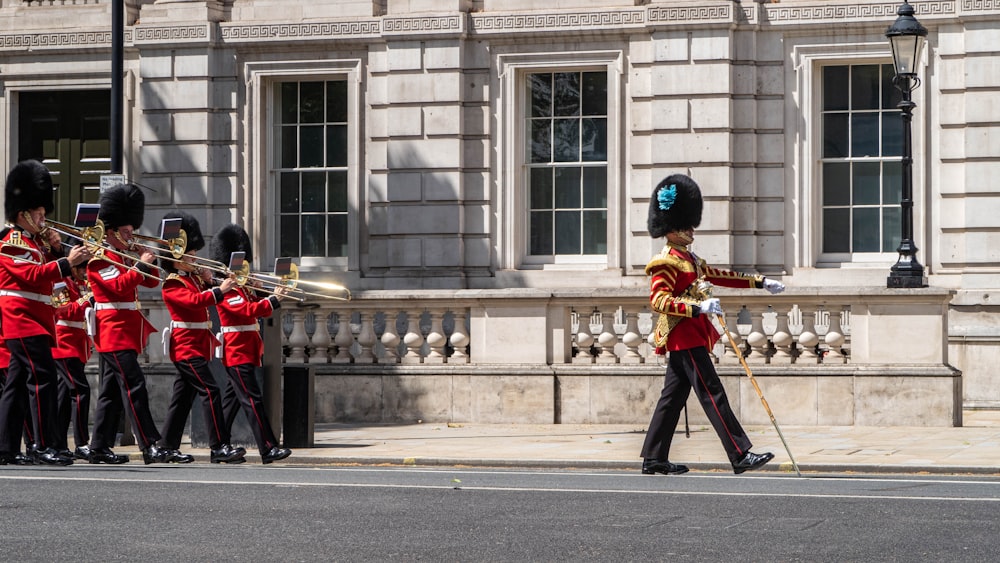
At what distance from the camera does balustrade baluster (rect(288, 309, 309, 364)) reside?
680 inches

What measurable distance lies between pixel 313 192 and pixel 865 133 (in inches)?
270

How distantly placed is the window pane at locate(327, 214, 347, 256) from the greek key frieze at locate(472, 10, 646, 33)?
301cm

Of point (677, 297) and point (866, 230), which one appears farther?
point (866, 230)

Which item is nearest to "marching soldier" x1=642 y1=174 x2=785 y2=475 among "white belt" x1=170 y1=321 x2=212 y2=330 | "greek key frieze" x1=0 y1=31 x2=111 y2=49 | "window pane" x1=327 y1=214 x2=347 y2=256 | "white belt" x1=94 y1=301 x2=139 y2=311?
"white belt" x1=170 y1=321 x2=212 y2=330

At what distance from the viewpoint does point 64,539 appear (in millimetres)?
8258

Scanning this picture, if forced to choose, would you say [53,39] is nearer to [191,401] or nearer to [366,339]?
[366,339]

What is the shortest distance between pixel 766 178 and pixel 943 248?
2164 millimetres

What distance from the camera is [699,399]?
11.5 metres

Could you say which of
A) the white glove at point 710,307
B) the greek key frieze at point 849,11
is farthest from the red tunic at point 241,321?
the greek key frieze at point 849,11

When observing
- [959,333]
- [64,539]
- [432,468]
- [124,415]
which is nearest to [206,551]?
[64,539]

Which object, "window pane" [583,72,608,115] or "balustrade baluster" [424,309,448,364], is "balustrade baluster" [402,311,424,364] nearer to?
"balustrade baluster" [424,309,448,364]

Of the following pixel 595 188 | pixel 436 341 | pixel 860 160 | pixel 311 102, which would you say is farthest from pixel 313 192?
pixel 860 160

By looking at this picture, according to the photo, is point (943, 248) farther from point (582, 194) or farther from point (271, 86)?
point (271, 86)

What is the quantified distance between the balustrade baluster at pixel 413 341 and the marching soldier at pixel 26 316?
531 centimetres
